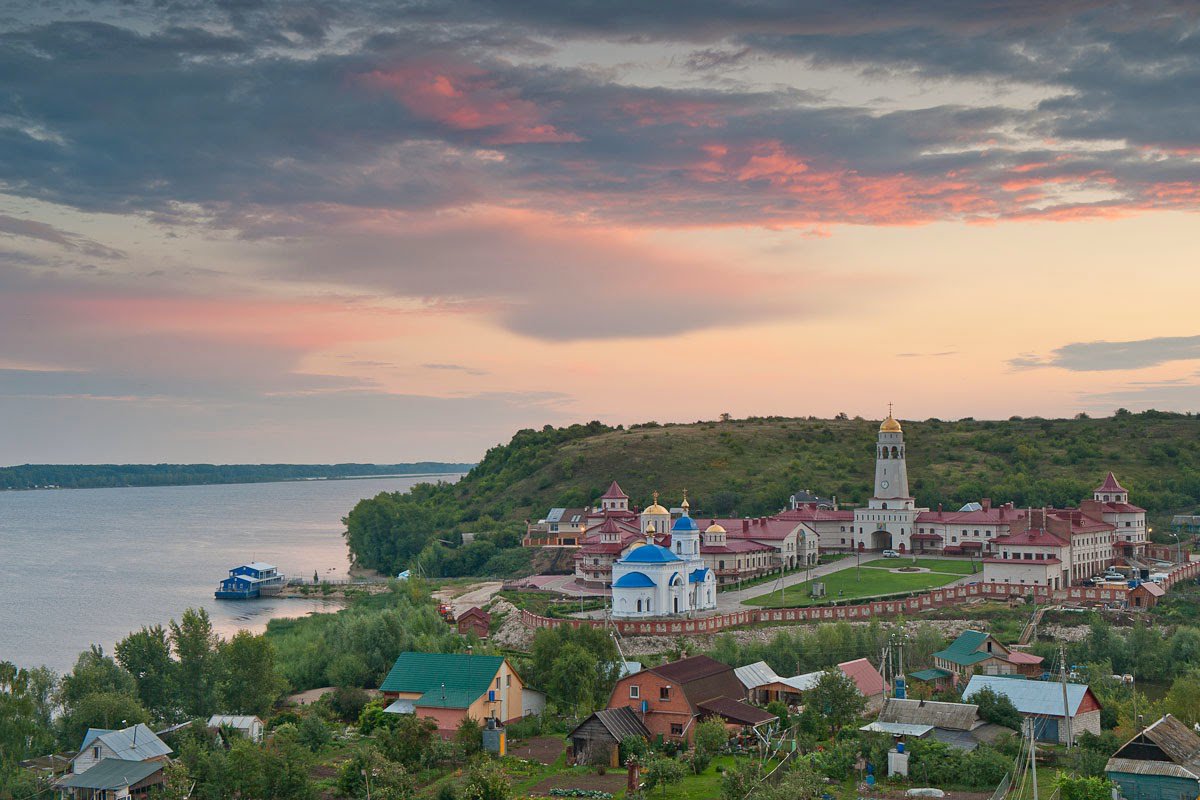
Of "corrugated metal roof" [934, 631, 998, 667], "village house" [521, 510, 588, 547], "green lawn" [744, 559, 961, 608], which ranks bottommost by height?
"corrugated metal roof" [934, 631, 998, 667]

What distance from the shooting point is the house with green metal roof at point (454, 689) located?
1550 inches

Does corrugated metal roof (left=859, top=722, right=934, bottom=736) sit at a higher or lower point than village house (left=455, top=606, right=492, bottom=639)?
lower

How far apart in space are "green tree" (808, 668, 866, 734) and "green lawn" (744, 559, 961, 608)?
2005 cm

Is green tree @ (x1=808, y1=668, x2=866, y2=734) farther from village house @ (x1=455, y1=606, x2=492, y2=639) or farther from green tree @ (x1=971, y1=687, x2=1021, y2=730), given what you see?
village house @ (x1=455, y1=606, x2=492, y2=639)

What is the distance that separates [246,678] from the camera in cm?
4178

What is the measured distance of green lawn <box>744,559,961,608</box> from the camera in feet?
197

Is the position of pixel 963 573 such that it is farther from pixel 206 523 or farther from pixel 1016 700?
pixel 206 523

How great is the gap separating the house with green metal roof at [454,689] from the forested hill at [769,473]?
4279 cm

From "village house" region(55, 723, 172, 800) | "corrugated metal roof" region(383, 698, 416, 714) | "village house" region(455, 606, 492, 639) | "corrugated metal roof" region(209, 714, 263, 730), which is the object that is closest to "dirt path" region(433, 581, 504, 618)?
"village house" region(455, 606, 492, 639)

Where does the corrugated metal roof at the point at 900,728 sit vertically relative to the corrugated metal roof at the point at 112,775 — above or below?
above

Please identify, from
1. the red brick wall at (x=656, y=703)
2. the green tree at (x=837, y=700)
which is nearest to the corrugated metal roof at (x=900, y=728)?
the green tree at (x=837, y=700)

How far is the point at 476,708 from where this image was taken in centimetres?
3947

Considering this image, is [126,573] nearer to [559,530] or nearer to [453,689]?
[559,530]

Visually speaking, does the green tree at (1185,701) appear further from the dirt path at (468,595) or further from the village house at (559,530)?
the village house at (559,530)
